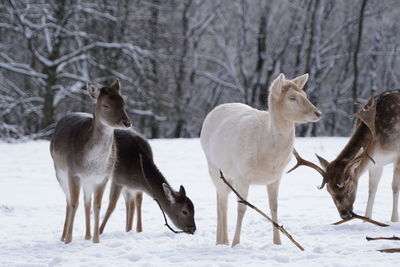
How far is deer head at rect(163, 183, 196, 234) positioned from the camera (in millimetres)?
7066

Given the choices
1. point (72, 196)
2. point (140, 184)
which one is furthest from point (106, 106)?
point (140, 184)

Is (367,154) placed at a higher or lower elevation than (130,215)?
higher

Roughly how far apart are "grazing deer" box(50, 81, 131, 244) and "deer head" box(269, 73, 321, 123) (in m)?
1.65

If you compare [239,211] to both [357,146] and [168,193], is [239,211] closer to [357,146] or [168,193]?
[168,193]

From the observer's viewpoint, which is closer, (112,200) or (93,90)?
(93,90)

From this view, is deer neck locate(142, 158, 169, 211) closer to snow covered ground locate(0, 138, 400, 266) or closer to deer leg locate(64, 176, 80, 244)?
snow covered ground locate(0, 138, 400, 266)

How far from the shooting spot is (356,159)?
6371 millimetres

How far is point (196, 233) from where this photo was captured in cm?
746

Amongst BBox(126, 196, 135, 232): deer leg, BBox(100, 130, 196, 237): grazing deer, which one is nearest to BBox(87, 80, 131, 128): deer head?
BBox(100, 130, 196, 237): grazing deer

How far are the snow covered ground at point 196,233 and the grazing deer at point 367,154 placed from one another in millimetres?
483

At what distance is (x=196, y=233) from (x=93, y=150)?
1.82 m

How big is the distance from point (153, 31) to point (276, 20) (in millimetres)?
6649

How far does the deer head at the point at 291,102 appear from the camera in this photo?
577 centimetres

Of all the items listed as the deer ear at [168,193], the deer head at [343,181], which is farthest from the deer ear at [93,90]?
the deer head at [343,181]
